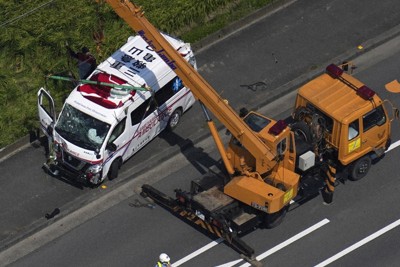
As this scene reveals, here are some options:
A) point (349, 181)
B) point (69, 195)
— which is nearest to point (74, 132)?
point (69, 195)

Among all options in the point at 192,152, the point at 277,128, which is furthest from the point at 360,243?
the point at 192,152

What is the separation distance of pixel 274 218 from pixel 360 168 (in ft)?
9.26

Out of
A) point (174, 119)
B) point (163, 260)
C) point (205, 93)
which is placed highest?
point (205, 93)

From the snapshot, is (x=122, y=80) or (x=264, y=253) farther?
(x=122, y=80)

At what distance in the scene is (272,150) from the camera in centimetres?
2298

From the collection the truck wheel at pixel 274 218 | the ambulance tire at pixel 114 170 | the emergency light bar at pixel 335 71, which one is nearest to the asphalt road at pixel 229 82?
the ambulance tire at pixel 114 170

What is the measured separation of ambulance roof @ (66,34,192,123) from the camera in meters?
25.6

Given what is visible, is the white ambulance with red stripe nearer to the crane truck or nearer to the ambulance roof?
the ambulance roof

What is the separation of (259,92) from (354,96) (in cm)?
462

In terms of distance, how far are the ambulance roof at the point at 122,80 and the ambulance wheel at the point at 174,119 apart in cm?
109

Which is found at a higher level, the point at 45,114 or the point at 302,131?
the point at 45,114

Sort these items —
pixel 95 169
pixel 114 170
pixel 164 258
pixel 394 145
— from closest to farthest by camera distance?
pixel 164 258 < pixel 95 169 < pixel 114 170 < pixel 394 145

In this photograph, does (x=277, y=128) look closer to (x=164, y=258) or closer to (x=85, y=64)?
(x=164, y=258)

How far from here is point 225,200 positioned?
23.8 m
